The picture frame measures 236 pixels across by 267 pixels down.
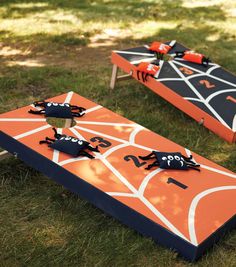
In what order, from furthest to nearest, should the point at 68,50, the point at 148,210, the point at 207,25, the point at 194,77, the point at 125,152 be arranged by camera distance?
the point at 207,25
the point at 68,50
the point at 194,77
the point at 125,152
the point at 148,210

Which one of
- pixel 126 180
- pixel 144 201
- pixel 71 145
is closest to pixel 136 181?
pixel 126 180

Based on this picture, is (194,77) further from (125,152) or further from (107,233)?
(107,233)

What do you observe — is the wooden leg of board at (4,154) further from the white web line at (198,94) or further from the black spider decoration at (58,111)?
the white web line at (198,94)

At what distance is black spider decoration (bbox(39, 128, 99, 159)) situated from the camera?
13.0 feet

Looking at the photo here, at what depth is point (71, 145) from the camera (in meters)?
3.97

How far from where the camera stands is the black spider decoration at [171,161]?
12.9ft

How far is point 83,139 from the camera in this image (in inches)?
167

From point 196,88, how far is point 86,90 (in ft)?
5.59

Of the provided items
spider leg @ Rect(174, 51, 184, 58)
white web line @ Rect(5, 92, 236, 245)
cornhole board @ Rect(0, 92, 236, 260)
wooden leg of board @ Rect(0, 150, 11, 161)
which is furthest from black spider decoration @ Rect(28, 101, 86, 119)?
spider leg @ Rect(174, 51, 184, 58)

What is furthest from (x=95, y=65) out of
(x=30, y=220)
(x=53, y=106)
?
(x=30, y=220)

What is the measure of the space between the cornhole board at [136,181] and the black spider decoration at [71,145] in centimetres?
5

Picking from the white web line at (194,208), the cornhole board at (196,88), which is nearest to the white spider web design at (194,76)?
the cornhole board at (196,88)

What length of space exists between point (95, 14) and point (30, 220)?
675 centimetres

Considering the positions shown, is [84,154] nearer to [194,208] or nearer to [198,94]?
[194,208]
